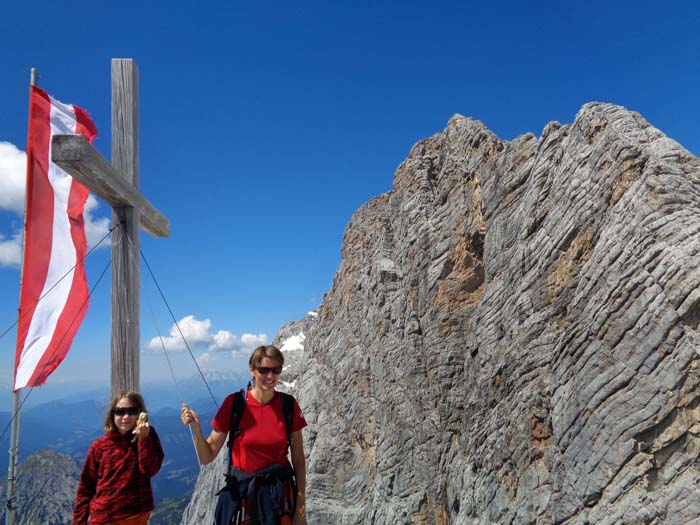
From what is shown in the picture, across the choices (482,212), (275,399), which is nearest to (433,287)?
(482,212)

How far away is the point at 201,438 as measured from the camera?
468 cm

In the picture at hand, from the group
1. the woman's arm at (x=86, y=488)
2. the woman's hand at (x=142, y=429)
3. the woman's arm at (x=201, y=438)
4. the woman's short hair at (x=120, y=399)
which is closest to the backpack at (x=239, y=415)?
the woman's arm at (x=201, y=438)

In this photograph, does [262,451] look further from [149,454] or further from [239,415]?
[149,454]

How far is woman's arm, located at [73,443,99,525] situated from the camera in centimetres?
468

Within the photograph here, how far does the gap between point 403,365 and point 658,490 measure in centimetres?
3118

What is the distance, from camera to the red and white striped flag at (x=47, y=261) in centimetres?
570

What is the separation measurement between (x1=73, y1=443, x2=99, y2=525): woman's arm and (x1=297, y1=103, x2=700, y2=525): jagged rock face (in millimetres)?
19806

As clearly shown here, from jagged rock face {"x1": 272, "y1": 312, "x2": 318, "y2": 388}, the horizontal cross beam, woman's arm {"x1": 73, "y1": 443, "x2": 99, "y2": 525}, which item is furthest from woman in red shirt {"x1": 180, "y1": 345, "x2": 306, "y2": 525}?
jagged rock face {"x1": 272, "y1": 312, "x2": 318, "y2": 388}

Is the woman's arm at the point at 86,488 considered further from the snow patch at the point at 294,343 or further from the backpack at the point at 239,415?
the snow patch at the point at 294,343

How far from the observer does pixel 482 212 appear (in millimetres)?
38844

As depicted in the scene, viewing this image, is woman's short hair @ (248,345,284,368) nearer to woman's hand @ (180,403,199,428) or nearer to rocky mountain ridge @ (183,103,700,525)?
woman's hand @ (180,403,199,428)

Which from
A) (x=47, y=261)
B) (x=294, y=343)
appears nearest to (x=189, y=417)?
(x=47, y=261)

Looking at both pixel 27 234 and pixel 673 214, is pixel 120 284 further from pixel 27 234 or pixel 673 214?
pixel 673 214

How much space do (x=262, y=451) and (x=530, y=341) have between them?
2639 centimetres
